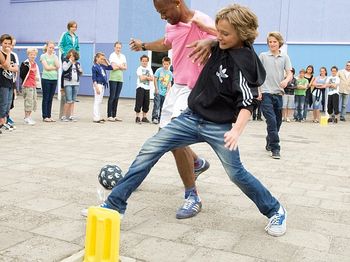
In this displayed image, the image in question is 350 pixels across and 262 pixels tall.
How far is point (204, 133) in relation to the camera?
3393 millimetres

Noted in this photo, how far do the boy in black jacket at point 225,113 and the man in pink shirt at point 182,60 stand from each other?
392mm

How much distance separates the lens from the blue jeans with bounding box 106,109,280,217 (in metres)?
3.35

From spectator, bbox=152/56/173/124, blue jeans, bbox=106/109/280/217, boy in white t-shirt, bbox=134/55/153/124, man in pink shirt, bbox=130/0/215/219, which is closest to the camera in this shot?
blue jeans, bbox=106/109/280/217

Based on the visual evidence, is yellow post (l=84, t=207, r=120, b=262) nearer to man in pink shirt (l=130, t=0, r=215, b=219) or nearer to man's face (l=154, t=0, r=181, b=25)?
man in pink shirt (l=130, t=0, r=215, b=219)

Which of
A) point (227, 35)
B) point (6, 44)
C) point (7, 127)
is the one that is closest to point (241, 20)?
point (227, 35)

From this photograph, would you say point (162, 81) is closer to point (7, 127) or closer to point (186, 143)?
point (7, 127)

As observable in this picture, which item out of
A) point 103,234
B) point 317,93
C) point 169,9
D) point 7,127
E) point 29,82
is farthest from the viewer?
point 317,93

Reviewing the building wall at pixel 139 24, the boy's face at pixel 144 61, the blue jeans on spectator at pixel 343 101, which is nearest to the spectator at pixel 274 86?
the boy's face at pixel 144 61

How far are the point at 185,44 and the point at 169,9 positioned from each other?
35 cm

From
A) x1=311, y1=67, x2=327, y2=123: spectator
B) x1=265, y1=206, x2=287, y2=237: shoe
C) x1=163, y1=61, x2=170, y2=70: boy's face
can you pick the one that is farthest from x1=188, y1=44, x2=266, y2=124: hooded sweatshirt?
x1=311, y1=67, x2=327, y2=123: spectator

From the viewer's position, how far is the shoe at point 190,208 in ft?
12.5

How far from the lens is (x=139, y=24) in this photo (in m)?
22.8

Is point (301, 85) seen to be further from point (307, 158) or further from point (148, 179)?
point (148, 179)

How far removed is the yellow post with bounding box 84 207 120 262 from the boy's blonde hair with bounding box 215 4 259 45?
153 cm
